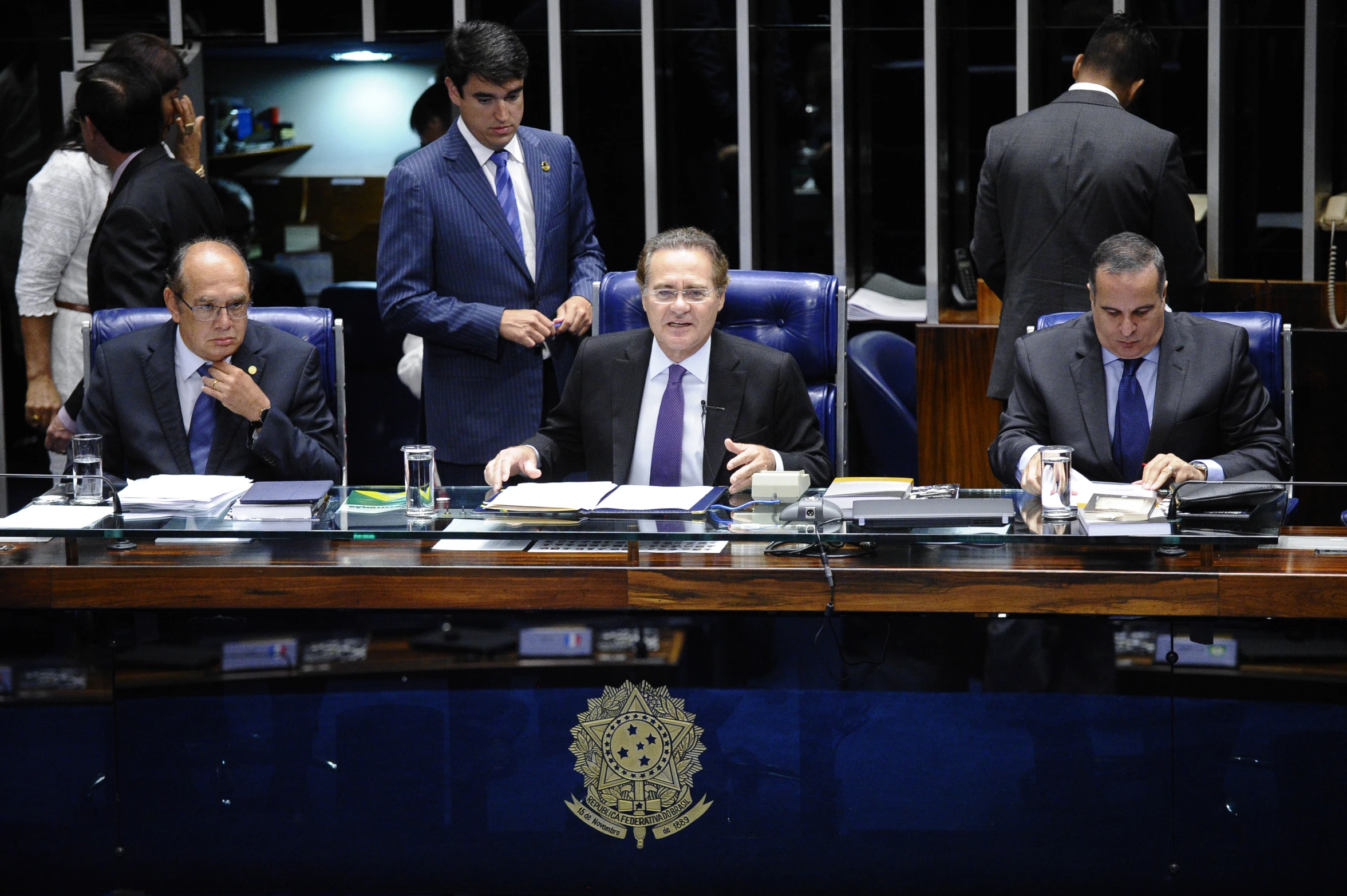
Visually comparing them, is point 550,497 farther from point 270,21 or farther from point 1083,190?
point 270,21

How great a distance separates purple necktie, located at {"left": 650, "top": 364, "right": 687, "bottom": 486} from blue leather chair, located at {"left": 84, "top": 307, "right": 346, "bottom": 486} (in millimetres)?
721

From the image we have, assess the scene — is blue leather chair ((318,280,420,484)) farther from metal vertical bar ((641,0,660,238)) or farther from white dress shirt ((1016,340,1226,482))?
white dress shirt ((1016,340,1226,482))

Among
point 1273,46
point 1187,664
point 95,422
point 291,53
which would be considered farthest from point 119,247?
point 1273,46

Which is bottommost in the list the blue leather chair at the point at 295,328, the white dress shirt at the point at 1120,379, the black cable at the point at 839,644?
the black cable at the point at 839,644

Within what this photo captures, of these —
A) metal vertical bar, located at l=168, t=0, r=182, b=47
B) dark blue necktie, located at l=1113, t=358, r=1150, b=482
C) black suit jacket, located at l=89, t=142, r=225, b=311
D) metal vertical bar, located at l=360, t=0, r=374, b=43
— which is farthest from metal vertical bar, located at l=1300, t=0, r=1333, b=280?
metal vertical bar, located at l=168, t=0, r=182, b=47

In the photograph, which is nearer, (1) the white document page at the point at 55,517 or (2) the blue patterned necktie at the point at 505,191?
(1) the white document page at the point at 55,517

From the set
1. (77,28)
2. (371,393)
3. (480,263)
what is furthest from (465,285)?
(77,28)

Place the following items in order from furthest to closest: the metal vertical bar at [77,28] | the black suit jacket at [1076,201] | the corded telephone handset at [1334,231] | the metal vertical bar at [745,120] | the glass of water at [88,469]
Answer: the metal vertical bar at [77,28] → the metal vertical bar at [745,120] → the corded telephone handset at [1334,231] → the black suit jacket at [1076,201] → the glass of water at [88,469]

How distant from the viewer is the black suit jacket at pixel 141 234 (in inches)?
156

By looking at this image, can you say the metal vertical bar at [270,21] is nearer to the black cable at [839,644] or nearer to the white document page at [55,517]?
the white document page at [55,517]

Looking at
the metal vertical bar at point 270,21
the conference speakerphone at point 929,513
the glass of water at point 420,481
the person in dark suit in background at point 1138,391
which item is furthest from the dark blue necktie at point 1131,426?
the metal vertical bar at point 270,21

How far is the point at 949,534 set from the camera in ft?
8.27

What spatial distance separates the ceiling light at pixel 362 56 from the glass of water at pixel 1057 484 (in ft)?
11.7

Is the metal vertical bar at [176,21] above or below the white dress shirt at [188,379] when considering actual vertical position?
above
